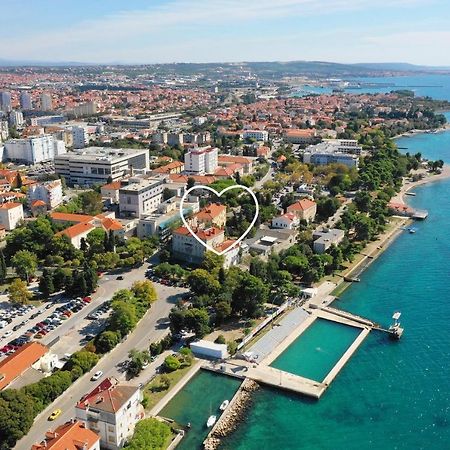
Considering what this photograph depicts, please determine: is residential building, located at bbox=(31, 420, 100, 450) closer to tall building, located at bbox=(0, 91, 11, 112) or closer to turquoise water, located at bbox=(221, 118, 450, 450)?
turquoise water, located at bbox=(221, 118, 450, 450)

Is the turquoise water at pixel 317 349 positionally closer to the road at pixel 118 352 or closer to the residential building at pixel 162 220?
the road at pixel 118 352

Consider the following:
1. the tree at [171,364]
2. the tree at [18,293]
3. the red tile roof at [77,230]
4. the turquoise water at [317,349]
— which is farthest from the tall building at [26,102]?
the tree at [171,364]

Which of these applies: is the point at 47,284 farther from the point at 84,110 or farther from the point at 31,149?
the point at 84,110

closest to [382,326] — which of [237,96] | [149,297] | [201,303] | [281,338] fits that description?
[281,338]

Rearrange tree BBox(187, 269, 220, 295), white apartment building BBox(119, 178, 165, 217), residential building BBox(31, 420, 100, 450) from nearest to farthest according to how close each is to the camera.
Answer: residential building BBox(31, 420, 100, 450) → tree BBox(187, 269, 220, 295) → white apartment building BBox(119, 178, 165, 217)

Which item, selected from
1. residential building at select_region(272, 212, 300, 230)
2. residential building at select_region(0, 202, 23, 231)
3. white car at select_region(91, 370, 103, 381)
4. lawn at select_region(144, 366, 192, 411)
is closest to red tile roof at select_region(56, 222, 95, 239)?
residential building at select_region(0, 202, 23, 231)
